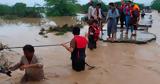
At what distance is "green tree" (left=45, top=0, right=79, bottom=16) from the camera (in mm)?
36281

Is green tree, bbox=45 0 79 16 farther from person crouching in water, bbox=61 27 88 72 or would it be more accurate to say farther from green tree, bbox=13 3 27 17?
person crouching in water, bbox=61 27 88 72

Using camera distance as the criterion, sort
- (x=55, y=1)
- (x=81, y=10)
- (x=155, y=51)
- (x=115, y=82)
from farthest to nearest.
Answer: (x=81, y=10), (x=55, y=1), (x=155, y=51), (x=115, y=82)

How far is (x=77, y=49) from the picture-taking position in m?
9.69

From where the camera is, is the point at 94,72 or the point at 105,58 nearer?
the point at 94,72

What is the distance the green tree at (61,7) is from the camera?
1428 inches

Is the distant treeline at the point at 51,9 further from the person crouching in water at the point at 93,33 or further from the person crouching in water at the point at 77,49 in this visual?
the person crouching in water at the point at 77,49

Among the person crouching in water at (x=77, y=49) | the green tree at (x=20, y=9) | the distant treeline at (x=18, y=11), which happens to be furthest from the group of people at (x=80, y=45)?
the green tree at (x=20, y=9)

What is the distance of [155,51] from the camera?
13102 mm

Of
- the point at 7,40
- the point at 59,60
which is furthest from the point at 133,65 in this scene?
the point at 7,40

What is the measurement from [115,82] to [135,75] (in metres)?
0.89

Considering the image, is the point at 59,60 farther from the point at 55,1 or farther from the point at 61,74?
the point at 55,1

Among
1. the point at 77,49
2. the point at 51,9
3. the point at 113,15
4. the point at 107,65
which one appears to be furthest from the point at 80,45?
the point at 51,9

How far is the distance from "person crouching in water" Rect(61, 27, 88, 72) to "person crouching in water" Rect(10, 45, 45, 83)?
1.67 metres

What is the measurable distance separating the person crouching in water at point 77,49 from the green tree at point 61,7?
1047 inches
